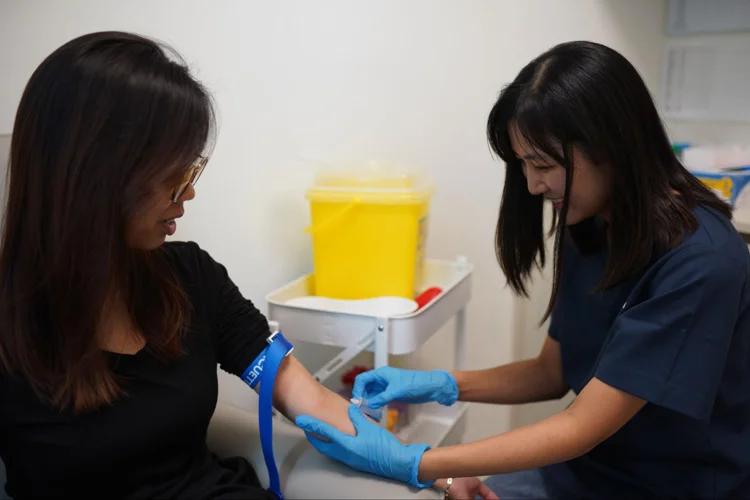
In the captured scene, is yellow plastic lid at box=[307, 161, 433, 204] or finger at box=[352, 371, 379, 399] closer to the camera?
finger at box=[352, 371, 379, 399]

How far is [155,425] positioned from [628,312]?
2.57ft

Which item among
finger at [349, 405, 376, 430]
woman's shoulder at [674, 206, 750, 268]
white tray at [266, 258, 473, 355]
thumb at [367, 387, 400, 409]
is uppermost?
woman's shoulder at [674, 206, 750, 268]

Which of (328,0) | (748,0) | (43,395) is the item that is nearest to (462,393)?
(43,395)

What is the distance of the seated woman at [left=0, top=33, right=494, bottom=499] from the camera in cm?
90

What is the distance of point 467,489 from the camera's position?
1.27 m

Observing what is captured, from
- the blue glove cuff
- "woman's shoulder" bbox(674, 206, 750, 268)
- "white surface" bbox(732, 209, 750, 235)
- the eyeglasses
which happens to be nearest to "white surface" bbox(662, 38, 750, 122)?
"white surface" bbox(732, 209, 750, 235)

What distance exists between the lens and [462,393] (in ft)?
4.82

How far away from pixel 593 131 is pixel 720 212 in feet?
1.03

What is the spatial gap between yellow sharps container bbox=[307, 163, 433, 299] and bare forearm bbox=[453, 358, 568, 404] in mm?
266

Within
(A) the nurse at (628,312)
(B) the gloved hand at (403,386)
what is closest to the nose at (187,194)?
(A) the nurse at (628,312)

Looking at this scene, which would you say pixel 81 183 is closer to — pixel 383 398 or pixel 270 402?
pixel 270 402

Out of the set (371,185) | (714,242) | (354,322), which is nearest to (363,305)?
(354,322)

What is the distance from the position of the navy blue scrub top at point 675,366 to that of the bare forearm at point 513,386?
0.12 metres

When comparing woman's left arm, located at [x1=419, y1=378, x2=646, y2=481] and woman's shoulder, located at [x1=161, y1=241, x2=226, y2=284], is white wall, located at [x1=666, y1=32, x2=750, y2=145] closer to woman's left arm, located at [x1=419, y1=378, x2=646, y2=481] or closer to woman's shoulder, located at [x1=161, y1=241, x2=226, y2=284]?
woman's left arm, located at [x1=419, y1=378, x2=646, y2=481]
